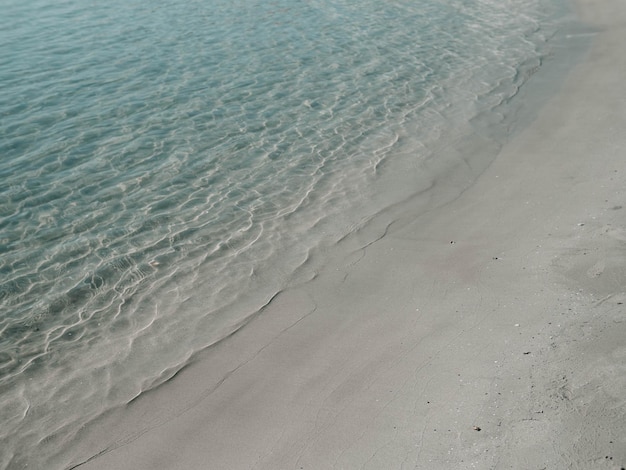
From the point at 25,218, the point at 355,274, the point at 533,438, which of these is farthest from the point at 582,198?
the point at 25,218

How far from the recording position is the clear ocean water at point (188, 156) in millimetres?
6793

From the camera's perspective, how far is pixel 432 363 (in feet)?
19.6

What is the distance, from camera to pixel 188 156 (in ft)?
33.8

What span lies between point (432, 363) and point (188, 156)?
5757mm

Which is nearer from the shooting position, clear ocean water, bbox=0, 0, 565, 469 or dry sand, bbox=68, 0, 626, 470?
dry sand, bbox=68, 0, 626, 470

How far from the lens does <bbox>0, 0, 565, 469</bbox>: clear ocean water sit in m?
6.79

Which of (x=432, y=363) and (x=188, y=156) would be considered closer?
(x=432, y=363)

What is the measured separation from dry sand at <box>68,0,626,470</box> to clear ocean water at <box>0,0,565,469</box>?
503mm

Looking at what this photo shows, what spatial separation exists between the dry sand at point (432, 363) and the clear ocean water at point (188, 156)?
19.8 inches

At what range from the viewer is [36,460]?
549 centimetres

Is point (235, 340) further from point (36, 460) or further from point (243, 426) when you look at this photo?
point (36, 460)

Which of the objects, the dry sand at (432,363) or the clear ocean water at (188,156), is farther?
the clear ocean water at (188,156)

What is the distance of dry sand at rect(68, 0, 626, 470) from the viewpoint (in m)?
5.09

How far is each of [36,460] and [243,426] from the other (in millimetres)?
1707
